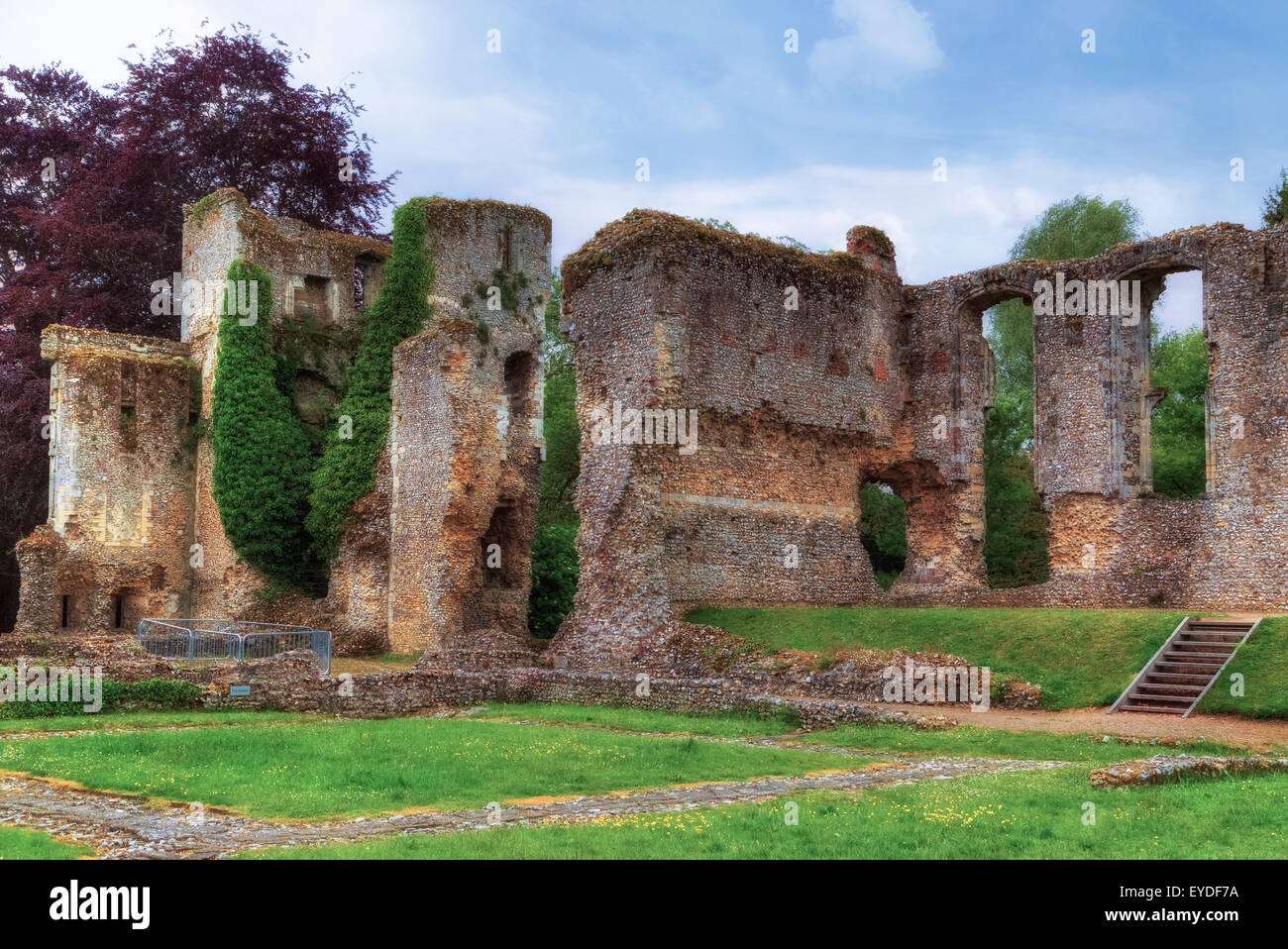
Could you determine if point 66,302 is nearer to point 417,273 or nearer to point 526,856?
point 417,273

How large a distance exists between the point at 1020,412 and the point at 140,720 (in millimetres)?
31416

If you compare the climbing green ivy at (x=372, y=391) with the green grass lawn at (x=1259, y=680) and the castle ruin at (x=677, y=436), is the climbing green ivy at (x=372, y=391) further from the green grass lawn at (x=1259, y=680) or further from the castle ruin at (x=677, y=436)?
the green grass lawn at (x=1259, y=680)

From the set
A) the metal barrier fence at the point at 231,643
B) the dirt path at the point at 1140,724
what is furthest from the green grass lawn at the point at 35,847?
the metal barrier fence at the point at 231,643

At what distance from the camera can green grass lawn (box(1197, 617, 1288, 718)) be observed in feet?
55.3

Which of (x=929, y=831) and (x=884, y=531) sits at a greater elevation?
(x=884, y=531)

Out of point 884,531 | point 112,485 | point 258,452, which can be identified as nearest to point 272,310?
point 258,452

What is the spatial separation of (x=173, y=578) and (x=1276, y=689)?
28.2m

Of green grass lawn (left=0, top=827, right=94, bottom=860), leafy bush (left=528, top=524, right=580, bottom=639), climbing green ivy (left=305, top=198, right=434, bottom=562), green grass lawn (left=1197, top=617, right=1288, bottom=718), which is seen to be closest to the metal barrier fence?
climbing green ivy (left=305, top=198, right=434, bottom=562)

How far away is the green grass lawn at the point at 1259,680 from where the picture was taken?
55.3 ft

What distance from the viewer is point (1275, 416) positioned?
85.5ft

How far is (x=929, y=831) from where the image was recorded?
365 inches

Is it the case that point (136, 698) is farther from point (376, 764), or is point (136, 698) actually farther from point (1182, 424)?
point (1182, 424)

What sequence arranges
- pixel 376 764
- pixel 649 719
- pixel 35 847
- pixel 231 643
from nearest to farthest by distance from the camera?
pixel 35 847 → pixel 376 764 → pixel 649 719 → pixel 231 643

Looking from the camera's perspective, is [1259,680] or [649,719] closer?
[1259,680]
